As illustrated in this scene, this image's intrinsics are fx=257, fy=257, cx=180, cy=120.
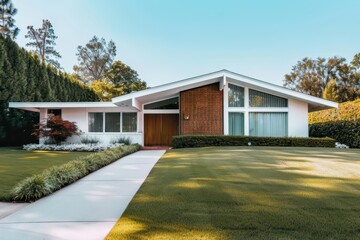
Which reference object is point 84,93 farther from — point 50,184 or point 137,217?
point 137,217

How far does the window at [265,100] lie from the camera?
14875 millimetres

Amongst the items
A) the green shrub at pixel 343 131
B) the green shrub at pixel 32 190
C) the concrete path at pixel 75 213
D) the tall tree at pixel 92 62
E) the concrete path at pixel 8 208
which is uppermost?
the tall tree at pixel 92 62

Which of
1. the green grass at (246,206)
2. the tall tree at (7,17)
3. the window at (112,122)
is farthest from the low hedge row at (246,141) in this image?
the tall tree at (7,17)

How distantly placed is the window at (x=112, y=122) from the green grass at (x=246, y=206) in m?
11.1

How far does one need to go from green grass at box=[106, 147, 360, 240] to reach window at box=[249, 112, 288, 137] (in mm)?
8769

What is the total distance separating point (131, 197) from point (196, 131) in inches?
415

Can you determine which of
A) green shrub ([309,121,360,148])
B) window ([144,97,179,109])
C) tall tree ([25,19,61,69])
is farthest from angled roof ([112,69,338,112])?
tall tree ([25,19,61,69])

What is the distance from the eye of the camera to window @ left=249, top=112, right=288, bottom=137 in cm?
1480

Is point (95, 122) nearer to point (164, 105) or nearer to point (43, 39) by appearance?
point (164, 105)

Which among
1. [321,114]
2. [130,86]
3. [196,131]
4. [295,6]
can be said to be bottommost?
[196,131]

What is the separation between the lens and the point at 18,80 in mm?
15531

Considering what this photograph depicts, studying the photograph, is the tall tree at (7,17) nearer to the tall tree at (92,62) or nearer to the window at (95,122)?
the tall tree at (92,62)

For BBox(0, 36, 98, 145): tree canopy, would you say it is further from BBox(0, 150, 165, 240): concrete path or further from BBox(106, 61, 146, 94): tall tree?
BBox(106, 61, 146, 94): tall tree

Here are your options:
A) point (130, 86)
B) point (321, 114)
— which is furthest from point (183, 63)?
point (321, 114)
